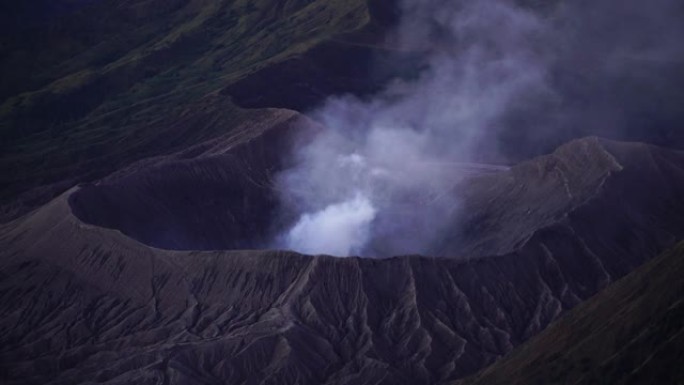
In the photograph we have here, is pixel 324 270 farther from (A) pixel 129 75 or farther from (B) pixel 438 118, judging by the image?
(A) pixel 129 75

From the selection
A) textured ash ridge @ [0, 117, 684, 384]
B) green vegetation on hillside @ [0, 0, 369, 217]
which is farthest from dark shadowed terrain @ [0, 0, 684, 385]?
green vegetation on hillside @ [0, 0, 369, 217]

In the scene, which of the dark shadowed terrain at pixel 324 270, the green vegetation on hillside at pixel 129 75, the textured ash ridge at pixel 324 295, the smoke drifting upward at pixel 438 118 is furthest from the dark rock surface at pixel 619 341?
the green vegetation on hillside at pixel 129 75

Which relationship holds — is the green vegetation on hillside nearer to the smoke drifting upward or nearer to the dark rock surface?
the smoke drifting upward

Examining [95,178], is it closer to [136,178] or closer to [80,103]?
[136,178]

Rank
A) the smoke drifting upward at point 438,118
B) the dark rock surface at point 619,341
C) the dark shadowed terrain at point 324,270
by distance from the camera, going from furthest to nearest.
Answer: the smoke drifting upward at point 438,118 < the dark shadowed terrain at point 324,270 < the dark rock surface at point 619,341

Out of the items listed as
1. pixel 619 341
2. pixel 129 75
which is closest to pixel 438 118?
pixel 129 75

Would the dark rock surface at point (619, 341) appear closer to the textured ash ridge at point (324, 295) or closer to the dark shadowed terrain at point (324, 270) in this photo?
the dark shadowed terrain at point (324, 270)

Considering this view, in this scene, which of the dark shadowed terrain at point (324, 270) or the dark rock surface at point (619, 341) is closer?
the dark rock surface at point (619, 341)
